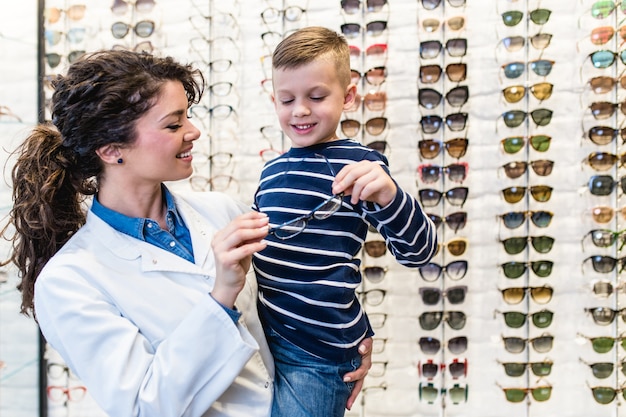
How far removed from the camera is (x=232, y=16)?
7.69 feet

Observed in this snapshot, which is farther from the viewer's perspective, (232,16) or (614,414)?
(232,16)

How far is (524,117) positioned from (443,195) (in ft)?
1.52

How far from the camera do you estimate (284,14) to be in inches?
89.7

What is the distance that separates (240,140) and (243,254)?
4.91 feet

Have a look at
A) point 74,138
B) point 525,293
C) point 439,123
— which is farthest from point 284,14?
point 525,293

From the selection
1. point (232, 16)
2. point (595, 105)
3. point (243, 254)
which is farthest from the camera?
point (232, 16)

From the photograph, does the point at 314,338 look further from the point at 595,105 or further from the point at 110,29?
the point at 110,29

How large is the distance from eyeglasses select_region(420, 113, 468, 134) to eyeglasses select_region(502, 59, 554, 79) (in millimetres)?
276

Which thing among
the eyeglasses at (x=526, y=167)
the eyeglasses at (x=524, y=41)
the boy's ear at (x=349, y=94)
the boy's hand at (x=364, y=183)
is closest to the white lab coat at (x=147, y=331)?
the boy's hand at (x=364, y=183)

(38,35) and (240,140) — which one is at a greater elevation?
(38,35)

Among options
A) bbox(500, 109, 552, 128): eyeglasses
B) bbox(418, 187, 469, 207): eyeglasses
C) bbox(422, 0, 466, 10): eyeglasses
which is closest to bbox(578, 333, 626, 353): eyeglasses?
bbox(418, 187, 469, 207): eyeglasses

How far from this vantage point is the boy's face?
1.16 m

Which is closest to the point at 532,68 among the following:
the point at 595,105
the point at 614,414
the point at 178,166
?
the point at 595,105

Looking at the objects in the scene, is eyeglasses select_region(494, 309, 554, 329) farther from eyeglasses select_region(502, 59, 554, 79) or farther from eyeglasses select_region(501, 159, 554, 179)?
eyeglasses select_region(502, 59, 554, 79)
